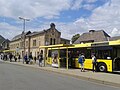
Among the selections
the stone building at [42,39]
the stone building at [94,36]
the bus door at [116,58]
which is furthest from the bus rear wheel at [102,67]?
the stone building at [42,39]

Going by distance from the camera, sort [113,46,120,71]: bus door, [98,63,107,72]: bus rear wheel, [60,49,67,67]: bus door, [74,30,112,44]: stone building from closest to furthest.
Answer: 1. [113,46,120,71]: bus door
2. [98,63,107,72]: bus rear wheel
3. [60,49,67,67]: bus door
4. [74,30,112,44]: stone building

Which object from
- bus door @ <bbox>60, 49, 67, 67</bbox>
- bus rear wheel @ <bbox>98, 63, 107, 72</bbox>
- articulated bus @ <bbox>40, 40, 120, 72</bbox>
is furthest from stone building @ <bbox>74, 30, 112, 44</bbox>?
bus rear wheel @ <bbox>98, 63, 107, 72</bbox>

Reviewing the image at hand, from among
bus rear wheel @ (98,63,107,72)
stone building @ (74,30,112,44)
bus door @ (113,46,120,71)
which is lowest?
bus rear wheel @ (98,63,107,72)

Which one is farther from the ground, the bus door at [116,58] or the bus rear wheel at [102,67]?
the bus door at [116,58]

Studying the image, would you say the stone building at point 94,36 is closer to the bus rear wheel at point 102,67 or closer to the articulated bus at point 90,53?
the articulated bus at point 90,53

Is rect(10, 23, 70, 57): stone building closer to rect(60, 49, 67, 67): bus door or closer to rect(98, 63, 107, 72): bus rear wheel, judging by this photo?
rect(60, 49, 67, 67): bus door

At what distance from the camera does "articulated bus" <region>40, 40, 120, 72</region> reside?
2430 centimetres

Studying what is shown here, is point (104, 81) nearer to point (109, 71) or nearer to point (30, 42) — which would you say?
point (109, 71)

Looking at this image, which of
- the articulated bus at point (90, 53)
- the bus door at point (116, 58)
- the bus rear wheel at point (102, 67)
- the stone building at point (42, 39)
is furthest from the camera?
the stone building at point (42, 39)

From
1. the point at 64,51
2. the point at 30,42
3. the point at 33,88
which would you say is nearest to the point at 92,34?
the point at 30,42

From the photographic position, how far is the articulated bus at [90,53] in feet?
79.7

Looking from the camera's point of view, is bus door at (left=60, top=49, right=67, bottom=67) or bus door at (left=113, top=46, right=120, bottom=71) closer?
bus door at (left=113, top=46, right=120, bottom=71)

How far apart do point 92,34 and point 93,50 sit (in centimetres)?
4535

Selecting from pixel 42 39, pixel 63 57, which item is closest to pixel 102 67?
pixel 63 57
